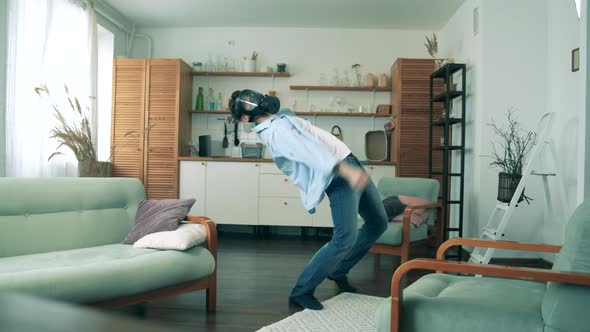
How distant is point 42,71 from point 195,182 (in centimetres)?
208

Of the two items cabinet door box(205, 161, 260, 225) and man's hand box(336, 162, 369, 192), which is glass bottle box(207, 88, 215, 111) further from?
man's hand box(336, 162, 369, 192)

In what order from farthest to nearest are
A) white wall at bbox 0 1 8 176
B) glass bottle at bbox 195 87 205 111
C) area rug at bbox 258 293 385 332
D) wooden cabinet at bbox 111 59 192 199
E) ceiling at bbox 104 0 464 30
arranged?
glass bottle at bbox 195 87 205 111 → wooden cabinet at bbox 111 59 192 199 → ceiling at bbox 104 0 464 30 → white wall at bbox 0 1 8 176 → area rug at bbox 258 293 385 332

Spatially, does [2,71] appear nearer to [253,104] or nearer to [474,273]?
[253,104]

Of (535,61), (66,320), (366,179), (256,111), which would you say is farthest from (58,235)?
(535,61)

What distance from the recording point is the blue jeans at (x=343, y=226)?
8.91 feet

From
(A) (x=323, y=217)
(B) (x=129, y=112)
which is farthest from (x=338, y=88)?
(B) (x=129, y=112)

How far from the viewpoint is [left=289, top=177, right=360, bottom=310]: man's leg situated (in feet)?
8.90

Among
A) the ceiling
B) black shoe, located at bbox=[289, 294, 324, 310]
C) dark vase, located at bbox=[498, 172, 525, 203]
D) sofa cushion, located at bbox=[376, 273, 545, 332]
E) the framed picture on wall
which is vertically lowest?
black shoe, located at bbox=[289, 294, 324, 310]

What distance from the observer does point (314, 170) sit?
104 inches

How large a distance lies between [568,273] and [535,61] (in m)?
3.54

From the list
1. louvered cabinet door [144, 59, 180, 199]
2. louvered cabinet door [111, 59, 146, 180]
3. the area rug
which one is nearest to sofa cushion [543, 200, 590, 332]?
the area rug

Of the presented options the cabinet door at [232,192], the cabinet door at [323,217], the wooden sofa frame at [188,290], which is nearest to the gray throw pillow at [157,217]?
the wooden sofa frame at [188,290]

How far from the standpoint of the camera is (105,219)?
295 centimetres

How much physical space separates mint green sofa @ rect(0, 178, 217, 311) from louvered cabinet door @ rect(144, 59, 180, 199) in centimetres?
266
